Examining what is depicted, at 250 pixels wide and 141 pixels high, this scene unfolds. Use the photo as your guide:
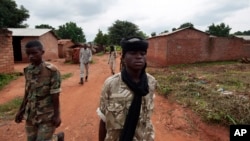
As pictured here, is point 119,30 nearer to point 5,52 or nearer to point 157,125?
point 5,52

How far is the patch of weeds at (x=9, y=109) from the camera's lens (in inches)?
210

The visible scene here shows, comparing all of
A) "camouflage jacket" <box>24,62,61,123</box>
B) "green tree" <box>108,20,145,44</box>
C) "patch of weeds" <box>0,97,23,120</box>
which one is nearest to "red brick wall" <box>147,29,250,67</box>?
"patch of weeds" <box>0,97,23,120</box>

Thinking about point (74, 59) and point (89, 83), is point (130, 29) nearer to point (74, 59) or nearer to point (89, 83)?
point (74, 59)

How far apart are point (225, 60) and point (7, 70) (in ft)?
46.4

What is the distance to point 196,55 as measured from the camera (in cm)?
1529

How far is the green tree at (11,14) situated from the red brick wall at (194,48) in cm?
2357

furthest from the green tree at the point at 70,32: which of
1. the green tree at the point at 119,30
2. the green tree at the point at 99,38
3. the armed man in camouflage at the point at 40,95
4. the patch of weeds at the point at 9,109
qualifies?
the armed man in camouflage at the point at 40,95

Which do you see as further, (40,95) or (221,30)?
(221,30)

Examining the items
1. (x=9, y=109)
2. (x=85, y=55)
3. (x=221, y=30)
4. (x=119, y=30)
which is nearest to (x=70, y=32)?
(x=119, y=30)

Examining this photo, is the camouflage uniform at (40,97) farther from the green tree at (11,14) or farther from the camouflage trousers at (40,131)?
the green tree at (11,14)

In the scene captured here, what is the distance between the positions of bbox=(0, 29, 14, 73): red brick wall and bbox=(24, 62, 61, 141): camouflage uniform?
890cm

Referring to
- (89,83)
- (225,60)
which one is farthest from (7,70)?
(225,60)

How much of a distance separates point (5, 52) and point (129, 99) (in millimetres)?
10528

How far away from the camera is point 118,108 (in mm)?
1690
